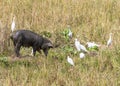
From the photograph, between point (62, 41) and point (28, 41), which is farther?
point (62, 41)

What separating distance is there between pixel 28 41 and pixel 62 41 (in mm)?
1354

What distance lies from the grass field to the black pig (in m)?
0.16

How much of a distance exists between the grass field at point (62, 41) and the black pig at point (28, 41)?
0.16 metres

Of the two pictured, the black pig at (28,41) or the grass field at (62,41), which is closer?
the grass field at (62,41)

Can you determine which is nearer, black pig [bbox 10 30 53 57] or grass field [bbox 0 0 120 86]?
grass field [bbox 0 0 120 86]

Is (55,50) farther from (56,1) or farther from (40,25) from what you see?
(56,1)

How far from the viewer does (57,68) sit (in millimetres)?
6645

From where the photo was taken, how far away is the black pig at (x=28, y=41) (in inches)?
266

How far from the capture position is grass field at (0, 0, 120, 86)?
6227mm

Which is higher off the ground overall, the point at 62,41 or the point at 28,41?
the point at 28,41

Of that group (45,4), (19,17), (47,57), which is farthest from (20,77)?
(45,4)

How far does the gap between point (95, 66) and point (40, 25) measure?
7.56 ft

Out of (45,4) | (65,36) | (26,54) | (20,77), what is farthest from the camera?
(45,4)

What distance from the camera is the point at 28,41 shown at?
6906 millimetres
